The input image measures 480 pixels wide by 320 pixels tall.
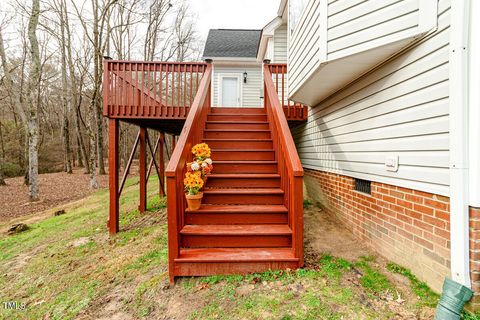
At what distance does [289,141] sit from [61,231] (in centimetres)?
513

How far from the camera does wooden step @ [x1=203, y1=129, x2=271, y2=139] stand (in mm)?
4777

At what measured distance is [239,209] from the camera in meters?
3.25

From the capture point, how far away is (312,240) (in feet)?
11.2

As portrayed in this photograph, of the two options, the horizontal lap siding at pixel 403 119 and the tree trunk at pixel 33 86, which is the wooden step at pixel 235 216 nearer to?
A: the horizontal lap siding at pixel 403 119

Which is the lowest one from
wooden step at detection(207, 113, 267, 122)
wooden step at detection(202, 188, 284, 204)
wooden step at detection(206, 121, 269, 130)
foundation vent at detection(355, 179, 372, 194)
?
wooden step at detection(202, 188, 284, 204)

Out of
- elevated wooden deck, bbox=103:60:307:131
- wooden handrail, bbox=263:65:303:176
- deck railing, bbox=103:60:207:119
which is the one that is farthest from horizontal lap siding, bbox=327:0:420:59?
deck railing, bbox=103:60:207:119

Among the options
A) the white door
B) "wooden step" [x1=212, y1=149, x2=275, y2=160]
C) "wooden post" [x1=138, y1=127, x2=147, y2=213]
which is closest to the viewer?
"wooden step" [x1=212, y1=149, x2=275, y2=160]

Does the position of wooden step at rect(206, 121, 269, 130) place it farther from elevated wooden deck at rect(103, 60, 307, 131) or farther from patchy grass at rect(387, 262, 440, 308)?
patchy grass at rect(387, 262, 440, 308)

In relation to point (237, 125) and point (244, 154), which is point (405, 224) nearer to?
point (244, 154)

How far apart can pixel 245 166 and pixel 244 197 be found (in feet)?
2.58

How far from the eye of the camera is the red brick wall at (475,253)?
181 centimetres

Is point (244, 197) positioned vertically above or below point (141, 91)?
below

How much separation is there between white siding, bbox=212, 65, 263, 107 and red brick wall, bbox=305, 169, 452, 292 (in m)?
6.86

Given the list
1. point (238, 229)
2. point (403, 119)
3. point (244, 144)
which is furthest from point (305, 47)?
point (238, 229)
